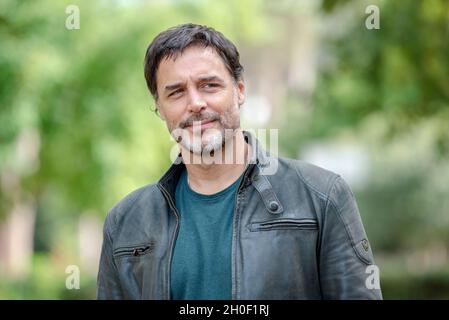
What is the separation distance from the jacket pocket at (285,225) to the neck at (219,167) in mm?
224

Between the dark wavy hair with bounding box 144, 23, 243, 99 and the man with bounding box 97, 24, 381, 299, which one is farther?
the dark wavy hair with bounding box 144, 23, 243, 99

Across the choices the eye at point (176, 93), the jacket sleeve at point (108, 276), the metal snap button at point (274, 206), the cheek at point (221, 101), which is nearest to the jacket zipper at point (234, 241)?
the metal snap button at point (274, 206)

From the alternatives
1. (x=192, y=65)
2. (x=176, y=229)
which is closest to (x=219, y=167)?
(x=176, y=229)

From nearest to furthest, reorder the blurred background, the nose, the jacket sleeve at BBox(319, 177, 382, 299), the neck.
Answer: the jacket sleeve at BBox(319, 177, 382, 299) → the nose → the neck → the blurred background

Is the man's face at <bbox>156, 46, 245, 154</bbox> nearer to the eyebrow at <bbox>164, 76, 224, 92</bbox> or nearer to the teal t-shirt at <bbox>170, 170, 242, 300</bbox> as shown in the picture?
the eyebrow at <bbox>164, 76, 224, 92</bbox>

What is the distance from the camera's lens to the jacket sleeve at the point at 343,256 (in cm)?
243

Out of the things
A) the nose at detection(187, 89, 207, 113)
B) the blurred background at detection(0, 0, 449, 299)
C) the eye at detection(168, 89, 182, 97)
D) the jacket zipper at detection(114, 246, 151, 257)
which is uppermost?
the blurred background at detection(0, 0, 449, 299)

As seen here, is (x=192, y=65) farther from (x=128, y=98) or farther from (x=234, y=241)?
(x=128, y=98)

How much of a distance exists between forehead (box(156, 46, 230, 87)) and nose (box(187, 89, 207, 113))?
0.17 ft


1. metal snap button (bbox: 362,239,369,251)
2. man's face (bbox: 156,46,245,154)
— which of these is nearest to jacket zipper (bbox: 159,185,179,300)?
man's face (bbox: 156,46,245,154)

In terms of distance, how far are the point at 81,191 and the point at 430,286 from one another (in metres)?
7.64

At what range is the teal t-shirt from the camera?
250cm
